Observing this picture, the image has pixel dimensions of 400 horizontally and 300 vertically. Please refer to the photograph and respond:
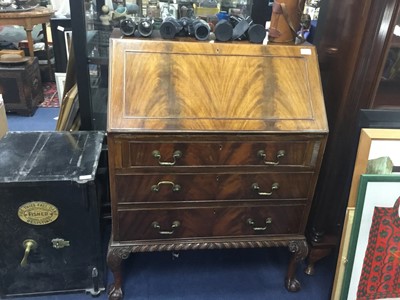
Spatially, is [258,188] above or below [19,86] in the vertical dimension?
above

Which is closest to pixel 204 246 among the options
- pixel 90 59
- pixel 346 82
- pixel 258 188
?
pixel 258 188

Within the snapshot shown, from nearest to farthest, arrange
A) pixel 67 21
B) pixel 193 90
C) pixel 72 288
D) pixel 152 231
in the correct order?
pixel 193 90 → pixel 152 231 → pixel 72 288 → pixel 67 21

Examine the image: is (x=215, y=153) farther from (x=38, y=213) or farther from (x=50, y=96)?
(x=50, y=96)

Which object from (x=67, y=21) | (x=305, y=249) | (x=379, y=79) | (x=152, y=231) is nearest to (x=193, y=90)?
(x=152, y=231)

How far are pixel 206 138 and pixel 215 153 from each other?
0.07 metres

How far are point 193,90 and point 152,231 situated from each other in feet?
1.89

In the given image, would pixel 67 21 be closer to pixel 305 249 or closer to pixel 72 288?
pixel 72 288

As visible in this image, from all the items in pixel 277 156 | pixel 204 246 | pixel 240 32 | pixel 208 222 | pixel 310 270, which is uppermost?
pixel 240 32

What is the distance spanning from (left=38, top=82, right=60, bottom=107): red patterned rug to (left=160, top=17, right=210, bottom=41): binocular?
2.26m

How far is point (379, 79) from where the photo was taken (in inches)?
53.8

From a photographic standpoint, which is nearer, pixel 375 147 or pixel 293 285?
pixel 375 147

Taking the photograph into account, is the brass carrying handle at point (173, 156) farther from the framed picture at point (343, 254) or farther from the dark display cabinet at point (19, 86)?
the dark display cabinet at point (19, 86)

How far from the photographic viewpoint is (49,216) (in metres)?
1.40

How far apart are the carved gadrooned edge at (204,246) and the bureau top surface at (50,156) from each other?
1.05 ft
